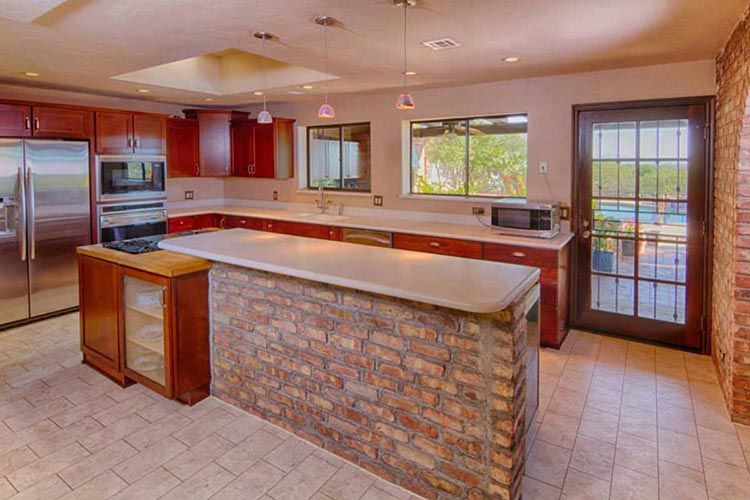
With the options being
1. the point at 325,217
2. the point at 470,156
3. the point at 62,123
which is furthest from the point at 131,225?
the point at 470,156

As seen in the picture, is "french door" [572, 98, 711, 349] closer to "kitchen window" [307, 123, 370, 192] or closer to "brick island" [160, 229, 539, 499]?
"brick island" [160, 229, 539, 499]

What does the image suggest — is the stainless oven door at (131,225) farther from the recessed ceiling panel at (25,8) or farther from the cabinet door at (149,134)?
the recessed ceiling panel at (25,8)

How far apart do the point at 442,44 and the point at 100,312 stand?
9.56ft

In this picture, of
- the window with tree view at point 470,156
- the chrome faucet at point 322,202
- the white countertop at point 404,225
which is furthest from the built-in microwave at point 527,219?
the chrome faucet at point 322,202

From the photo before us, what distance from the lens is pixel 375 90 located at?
5152mm

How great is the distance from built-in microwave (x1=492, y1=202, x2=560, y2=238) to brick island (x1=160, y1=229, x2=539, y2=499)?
1739mm

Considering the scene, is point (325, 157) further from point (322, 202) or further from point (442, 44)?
point (442, 44)

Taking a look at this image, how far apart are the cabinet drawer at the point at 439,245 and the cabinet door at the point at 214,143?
2928mm

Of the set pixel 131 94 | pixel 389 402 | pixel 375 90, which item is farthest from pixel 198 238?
pixel 131 94

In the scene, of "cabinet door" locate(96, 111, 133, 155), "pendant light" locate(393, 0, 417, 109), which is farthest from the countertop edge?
"cabinet door" locate(96, 111, 133, 155)

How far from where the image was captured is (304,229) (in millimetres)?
5438

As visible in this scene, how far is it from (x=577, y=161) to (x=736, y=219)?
Answer: 65.0 inches

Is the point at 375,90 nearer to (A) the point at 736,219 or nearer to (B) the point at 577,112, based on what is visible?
(B) the point at 577,112

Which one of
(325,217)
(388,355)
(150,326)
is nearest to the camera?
(388,355)
